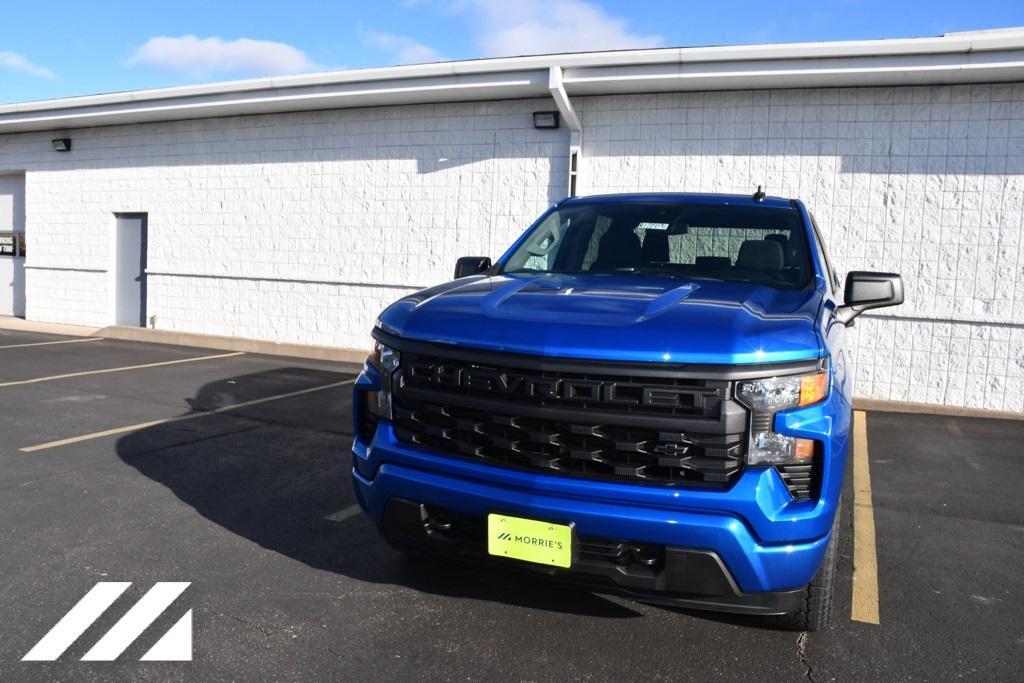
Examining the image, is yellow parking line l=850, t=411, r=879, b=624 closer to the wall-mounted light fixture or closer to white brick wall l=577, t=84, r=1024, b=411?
white brick wall l=577, t=84, r=1024, b=411

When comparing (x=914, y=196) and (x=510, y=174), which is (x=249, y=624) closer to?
(x=510, y=174)

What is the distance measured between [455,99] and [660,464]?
9.10 m

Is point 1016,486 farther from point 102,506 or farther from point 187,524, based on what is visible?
point 102,506

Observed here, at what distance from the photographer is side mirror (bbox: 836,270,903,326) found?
13.4 ft

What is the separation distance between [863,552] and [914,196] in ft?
19.6

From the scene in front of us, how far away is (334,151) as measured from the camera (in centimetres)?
1214

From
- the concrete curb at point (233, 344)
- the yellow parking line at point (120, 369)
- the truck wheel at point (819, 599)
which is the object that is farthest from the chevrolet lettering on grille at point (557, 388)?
the concrete curb at point (233, 344)

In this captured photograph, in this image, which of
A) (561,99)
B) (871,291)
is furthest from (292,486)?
(561,99)

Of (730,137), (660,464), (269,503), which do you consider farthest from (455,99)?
(660,464)

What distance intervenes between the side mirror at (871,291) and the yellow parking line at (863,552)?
1312mm

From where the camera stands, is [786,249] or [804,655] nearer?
[804,655]

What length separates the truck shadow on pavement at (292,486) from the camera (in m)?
3.83

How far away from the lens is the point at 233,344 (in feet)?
42.3

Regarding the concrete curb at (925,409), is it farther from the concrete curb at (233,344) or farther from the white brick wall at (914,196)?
the concrete curb at (233,344)
